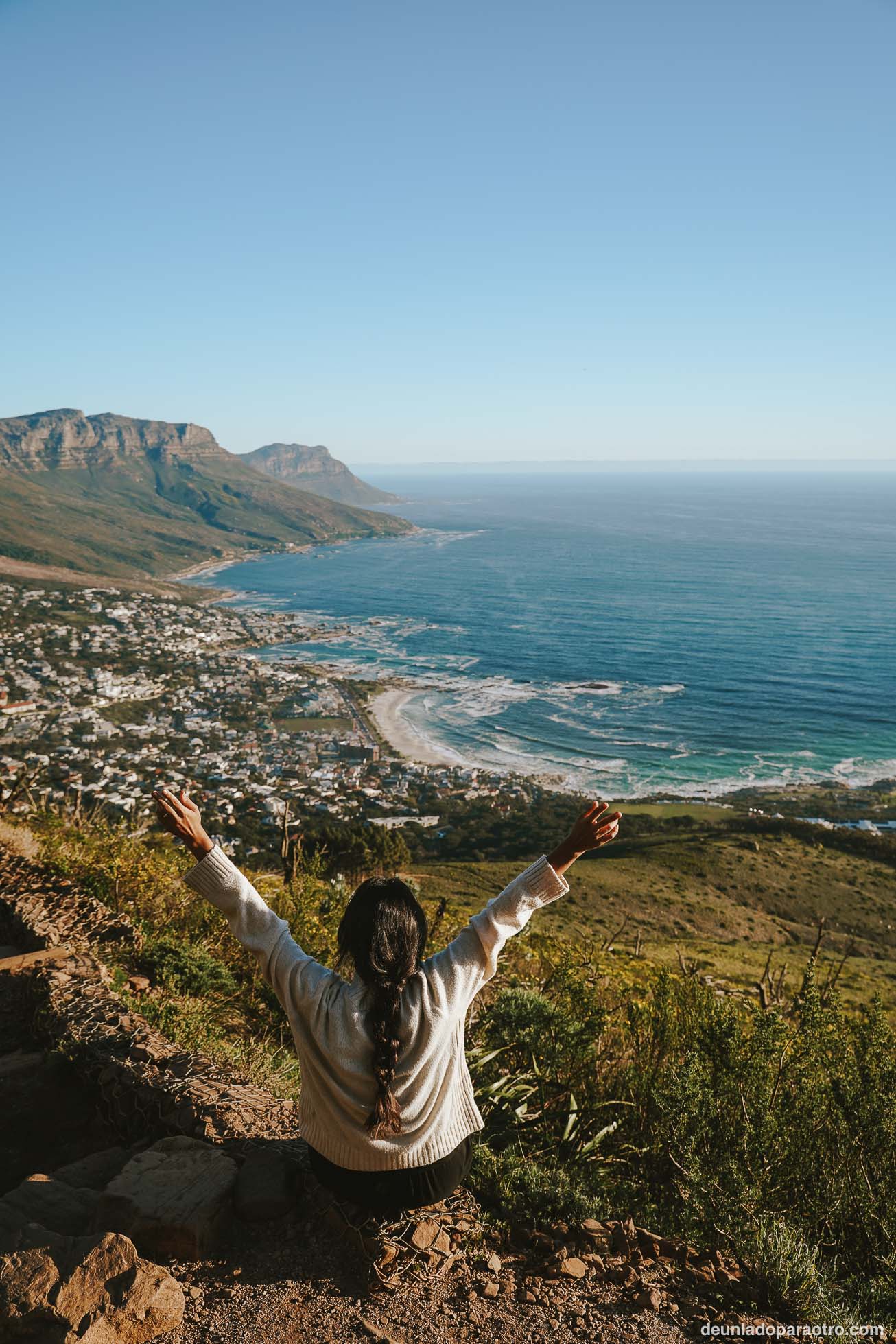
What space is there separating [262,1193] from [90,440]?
189706mm

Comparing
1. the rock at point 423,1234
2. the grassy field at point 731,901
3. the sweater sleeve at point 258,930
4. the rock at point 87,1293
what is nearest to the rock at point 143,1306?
the rock at point 87,1293

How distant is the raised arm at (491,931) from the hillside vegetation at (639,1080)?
4.39 ft

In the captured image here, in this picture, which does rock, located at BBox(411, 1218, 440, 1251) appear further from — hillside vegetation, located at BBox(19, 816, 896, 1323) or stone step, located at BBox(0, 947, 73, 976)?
stone step, located at BBox(0, 947, 73, 976)

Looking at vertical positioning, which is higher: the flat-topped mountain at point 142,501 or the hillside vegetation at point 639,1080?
the flat-topped mountain at point 142,501

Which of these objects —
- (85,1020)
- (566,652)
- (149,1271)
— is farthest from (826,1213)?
(566,652)

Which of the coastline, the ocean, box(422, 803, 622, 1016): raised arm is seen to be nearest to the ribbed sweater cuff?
box(422, 803, 622, 1016): raised arm

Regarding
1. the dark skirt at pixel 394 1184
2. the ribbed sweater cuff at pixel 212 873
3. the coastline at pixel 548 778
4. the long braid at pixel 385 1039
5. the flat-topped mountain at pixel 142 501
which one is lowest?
the coastline at pixel 548 778

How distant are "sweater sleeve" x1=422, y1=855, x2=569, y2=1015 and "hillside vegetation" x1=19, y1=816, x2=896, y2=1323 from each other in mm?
1331

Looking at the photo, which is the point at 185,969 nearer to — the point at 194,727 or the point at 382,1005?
the point at 382,1005

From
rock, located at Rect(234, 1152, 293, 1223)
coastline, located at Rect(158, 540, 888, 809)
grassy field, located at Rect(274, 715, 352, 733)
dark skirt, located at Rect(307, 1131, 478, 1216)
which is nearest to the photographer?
dark skirt, located at Rect(307, 1131, 478, 1216)

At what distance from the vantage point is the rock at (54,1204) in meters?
2.89

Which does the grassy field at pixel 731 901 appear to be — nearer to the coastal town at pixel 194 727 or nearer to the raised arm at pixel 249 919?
the coastal town at pixel 194 727

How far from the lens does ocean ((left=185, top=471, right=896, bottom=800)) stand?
4362 cm

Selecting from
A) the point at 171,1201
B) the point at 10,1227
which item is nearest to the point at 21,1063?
the point at 10,1227
